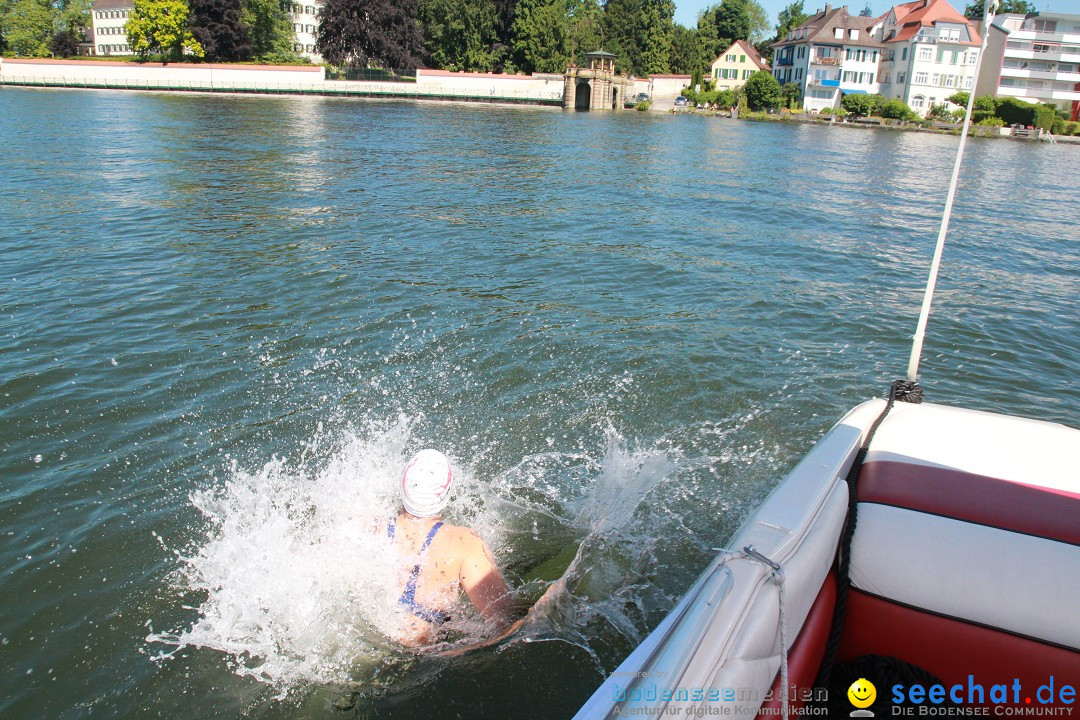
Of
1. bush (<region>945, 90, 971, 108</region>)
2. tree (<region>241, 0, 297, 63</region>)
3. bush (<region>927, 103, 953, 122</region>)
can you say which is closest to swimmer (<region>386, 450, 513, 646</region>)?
bush (<region>945, 90, 971, 108</region>)

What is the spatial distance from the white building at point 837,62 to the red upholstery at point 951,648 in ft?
314

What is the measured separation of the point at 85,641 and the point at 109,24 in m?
150

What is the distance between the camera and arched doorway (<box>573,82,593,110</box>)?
279 feet

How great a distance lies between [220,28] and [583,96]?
46.6m

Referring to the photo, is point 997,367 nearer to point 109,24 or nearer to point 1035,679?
point 1035,679

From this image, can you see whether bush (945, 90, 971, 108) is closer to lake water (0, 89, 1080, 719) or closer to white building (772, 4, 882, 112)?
white building (772, 4, 882, 112)

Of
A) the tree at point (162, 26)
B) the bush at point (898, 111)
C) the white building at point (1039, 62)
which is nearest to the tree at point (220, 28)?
the tree at point (162, 26)

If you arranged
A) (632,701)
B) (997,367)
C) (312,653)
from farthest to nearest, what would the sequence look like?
(997,367), (312,653), (632,701)

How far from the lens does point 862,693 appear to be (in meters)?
3.08

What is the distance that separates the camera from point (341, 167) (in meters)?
25.5

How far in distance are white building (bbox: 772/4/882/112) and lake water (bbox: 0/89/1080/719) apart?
78.0 meters

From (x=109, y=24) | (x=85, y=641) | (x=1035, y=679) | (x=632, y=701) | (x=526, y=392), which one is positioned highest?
(x=109, y=24)

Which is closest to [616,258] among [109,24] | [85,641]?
[85,641]

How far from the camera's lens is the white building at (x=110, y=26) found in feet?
389
